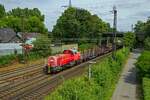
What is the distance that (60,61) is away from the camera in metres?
48.6

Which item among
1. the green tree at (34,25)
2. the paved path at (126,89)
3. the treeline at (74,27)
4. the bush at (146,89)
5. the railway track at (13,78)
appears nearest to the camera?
the bush at (146,89)

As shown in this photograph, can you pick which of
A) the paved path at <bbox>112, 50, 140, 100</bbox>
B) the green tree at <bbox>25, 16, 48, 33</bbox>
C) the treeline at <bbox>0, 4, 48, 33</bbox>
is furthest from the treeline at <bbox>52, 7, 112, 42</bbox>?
the paved path at <bbox>112, 50, 140, 100</bbox>

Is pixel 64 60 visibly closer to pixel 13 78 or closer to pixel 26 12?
pixel 13 78

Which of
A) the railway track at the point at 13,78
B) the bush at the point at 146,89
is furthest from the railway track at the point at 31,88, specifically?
the bush at the point at 146,89

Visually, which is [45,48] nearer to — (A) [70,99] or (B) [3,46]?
(B) [3,46]

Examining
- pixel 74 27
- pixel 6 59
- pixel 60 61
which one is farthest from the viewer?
pixel 74 27

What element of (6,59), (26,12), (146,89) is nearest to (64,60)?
(6,59)

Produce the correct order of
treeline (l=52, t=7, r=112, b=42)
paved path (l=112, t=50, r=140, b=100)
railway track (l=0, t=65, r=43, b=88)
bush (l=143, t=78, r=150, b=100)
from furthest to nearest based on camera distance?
1. treeline (l=52, t=7, r=112, b=42)
2. railway track (l=0, t=65, r=43, b=88)
3. paved path (l=112, t=50, r=140, b=100)
4. bush (l=143, t=78, r=150, b=100)

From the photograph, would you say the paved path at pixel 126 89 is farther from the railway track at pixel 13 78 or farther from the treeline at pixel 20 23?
the treeline at pixel 20 23

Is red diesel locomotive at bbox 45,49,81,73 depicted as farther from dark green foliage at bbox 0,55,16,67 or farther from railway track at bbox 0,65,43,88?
dark green foliage at bbox 0,55,16,67

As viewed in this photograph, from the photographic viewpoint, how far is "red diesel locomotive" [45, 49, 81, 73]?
4741 cm

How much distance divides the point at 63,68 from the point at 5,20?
88.4m

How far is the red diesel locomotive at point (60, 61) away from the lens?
47406mm

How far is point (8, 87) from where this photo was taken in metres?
37.0
